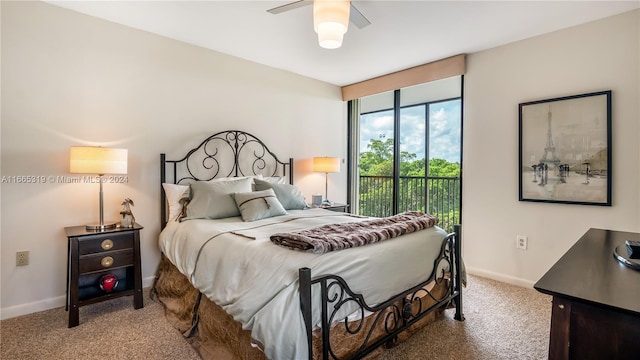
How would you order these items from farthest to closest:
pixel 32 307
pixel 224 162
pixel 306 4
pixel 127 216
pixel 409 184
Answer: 1. pixel 409 184
2. pixel 224 162
3. pixel 127 216
4. pixel 32 307
5. pixel 306 4

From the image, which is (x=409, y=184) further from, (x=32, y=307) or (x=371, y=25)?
(x=32, y=307)

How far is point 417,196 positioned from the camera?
→ 4.45 m

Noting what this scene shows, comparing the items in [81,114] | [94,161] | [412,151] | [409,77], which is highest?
[409,77]

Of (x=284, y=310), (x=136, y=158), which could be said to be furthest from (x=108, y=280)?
(x=284, y=310)

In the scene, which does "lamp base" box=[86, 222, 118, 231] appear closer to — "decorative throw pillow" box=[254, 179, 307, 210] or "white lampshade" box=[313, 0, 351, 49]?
"decorative throw pillow" box=[254, 179, 307, 210]

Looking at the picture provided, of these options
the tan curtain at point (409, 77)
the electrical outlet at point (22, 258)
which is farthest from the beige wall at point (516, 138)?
the electrical outlet at point (22, 258)

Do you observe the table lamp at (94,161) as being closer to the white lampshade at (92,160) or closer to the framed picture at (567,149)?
the white lampshade at (92,160)

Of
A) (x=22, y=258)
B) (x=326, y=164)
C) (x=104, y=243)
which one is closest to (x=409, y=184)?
(x=326, y=164)

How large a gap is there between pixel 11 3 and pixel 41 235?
1785mm

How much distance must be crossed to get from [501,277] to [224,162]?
3252 mm

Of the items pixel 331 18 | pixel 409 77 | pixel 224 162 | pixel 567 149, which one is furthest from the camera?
pixel 409 77

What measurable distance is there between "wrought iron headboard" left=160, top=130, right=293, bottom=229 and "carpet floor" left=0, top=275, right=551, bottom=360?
38.8 inches

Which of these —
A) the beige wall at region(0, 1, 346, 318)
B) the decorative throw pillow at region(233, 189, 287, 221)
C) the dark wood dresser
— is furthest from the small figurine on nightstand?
the dark wood dresser

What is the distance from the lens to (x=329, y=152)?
4758 millimetres
